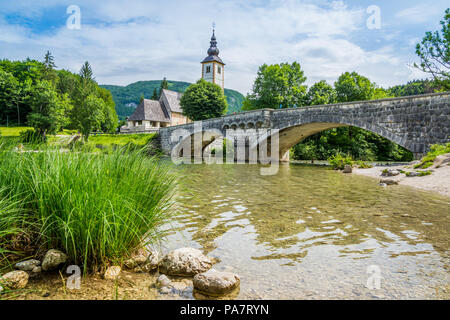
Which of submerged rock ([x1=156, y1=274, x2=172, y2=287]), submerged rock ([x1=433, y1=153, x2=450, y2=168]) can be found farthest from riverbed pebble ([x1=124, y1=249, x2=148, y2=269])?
submerged rock ([x1=433, y1=153, x2=450, y2=168])

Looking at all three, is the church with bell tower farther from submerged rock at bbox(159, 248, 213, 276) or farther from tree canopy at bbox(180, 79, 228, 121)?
submerged rock at bbox(159, 248, 213, 276)

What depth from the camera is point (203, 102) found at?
141ft

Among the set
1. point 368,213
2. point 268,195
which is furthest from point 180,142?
point 368,213

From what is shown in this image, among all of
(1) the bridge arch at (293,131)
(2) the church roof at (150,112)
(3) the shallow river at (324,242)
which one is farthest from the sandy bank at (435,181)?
(2) the church roof at (150,112)

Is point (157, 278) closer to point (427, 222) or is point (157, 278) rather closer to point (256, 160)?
point (427, 222)

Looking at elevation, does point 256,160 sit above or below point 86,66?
below

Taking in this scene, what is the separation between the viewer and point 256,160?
1134 inches

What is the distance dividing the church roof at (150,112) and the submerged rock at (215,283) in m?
58.7

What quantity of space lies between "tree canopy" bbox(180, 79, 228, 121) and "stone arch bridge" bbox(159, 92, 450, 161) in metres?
11.6

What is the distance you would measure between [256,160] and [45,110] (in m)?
26.0

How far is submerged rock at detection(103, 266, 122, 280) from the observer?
310cm

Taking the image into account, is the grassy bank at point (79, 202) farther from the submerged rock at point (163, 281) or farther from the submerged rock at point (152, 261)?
the submerged rock at point (163, 281)

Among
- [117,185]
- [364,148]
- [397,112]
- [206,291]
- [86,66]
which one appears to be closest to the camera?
[206,291]

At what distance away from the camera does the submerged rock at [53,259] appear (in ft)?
10.2
